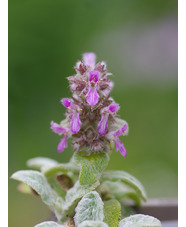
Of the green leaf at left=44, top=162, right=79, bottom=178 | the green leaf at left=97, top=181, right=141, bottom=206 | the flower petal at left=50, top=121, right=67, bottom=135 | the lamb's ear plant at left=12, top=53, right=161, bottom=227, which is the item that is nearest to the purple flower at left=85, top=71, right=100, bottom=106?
the lamb's ear plant at left=12, top=53, right=161, bottom=227

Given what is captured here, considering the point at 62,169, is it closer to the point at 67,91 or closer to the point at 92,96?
the point at 92,96

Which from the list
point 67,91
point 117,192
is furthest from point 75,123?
point 67,91

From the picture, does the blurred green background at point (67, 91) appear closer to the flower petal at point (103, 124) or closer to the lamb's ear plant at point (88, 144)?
the lamb's ear plant at point (88, 144)

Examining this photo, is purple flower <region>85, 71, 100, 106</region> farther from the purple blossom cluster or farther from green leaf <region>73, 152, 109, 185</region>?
green leaf <region>73, 152, 109, 185</region>

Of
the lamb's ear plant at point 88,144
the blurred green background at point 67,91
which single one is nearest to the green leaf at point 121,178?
the lamb's ear plant at point 88,144

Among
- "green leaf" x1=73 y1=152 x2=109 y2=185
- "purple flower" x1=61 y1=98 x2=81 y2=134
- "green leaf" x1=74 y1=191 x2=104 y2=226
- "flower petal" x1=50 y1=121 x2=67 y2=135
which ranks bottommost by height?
"green leaf" x1=74 y1=191 x2=104 y2=226

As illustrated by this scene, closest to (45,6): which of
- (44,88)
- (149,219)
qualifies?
(44,88)
